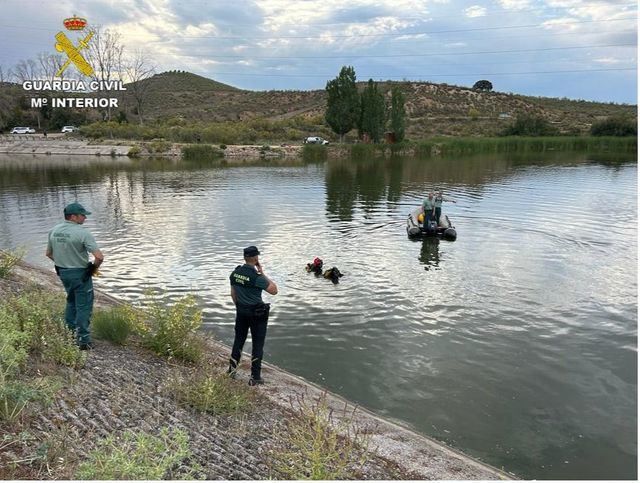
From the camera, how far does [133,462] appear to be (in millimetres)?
4383

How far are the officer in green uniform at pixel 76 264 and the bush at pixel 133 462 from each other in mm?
2919

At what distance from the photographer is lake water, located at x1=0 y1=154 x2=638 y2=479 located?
26.2 feet

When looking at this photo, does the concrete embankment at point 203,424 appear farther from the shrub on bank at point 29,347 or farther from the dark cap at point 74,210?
the dark cap at point 74,210

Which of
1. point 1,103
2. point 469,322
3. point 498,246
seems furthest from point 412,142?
point 1,103

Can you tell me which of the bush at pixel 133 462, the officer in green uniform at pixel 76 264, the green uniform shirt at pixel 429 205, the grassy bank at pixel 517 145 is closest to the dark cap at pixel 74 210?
the officer in green uniform at pixel 76 264

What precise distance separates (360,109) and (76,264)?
68.4 m

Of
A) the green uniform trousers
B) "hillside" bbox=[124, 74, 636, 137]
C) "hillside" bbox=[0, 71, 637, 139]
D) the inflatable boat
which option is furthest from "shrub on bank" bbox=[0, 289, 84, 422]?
"hillside" bbox=[124, 74, 636, 137]

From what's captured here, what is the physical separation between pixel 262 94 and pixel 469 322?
131674 millimetres

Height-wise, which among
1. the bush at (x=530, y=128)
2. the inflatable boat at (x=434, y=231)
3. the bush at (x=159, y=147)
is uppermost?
the bush at (x=530, y=128)

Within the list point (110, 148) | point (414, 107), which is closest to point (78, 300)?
point (110, 148)

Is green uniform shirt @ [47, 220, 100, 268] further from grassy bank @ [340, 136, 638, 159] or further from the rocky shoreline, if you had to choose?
grassy bank @ [340, 136, 638, 159]

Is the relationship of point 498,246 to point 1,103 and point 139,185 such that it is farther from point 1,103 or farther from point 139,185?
point 1,103

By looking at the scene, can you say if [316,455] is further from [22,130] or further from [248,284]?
[22,130]

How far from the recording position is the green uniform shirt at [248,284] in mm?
7641
